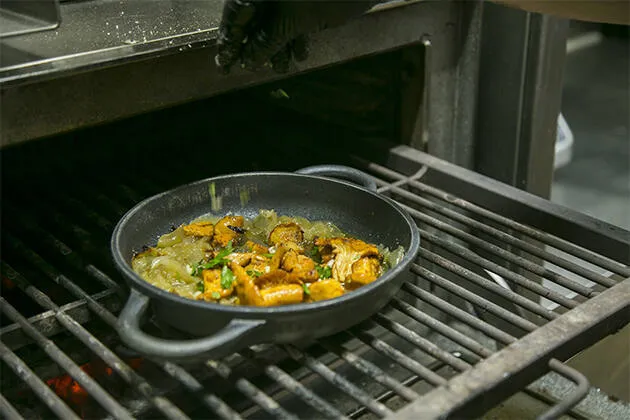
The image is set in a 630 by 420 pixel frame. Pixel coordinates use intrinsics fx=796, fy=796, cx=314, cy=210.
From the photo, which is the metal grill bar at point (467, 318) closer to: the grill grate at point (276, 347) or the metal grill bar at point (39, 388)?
the grill grate at point (276, 347)

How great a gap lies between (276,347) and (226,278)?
125 mm

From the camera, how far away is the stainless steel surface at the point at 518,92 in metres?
1.81

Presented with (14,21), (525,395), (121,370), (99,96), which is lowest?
(525,395)

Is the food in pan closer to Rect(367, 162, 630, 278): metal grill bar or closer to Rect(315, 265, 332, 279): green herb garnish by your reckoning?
Rect(315, 265, 332, 279): green herb garnish

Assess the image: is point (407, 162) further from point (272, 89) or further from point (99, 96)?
point (99, 96)

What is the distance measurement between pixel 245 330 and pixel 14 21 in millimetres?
623

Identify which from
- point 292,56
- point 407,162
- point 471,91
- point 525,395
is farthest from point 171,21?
point 525,395

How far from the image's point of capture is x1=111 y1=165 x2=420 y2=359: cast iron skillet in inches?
39.8

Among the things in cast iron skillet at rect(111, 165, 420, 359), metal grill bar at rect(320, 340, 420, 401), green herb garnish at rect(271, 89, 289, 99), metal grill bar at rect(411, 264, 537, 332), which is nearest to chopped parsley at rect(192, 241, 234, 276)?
cast iron skillet at rect(111, 165, 420, 359)

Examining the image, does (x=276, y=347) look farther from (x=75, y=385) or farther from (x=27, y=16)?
(x=27, y=16)

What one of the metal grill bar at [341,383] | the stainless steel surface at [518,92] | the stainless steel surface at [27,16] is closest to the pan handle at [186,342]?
the metal grill bar at [341,383]

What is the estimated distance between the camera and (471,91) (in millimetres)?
1812

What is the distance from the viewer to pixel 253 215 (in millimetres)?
1473

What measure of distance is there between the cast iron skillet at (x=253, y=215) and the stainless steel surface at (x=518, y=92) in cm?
50
